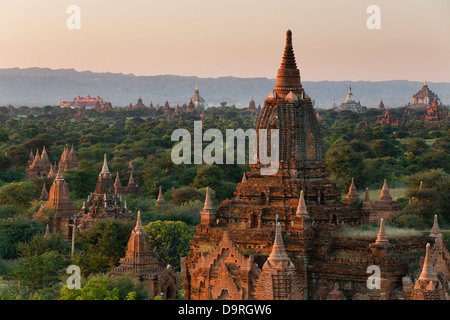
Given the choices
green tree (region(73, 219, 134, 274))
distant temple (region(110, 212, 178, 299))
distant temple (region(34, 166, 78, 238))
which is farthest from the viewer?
distant temple (region(34, 166, 78, 238))

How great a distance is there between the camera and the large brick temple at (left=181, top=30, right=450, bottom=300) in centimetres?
3541

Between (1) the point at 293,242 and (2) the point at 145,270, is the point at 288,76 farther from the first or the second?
(2) the point at 145,270

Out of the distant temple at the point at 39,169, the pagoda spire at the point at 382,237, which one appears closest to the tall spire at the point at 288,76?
the pagoda spire at the point at 382,237

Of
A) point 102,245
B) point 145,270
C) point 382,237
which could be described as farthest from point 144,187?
point 382,237

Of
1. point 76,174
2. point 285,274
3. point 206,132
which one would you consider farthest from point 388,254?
point 206,132

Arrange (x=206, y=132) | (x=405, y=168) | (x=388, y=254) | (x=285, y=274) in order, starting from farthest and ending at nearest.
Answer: (x=206, y=132), (x=405, y=168), (x=388, y=254), (x=285, y=274)

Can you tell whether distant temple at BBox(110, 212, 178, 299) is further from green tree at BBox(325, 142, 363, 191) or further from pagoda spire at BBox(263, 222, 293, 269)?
green tree at BBox(325, 142, 363, 191)

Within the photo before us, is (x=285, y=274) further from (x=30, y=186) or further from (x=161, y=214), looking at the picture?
(x=30, y=186)

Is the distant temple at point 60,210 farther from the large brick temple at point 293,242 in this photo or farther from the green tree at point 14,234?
the large brick temple at point 293,242

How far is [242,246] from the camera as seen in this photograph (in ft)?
125

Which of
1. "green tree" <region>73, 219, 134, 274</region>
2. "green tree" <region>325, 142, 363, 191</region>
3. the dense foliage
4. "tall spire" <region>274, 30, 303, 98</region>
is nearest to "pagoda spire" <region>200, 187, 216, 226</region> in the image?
the dense foliage

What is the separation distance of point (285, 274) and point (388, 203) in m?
26.6

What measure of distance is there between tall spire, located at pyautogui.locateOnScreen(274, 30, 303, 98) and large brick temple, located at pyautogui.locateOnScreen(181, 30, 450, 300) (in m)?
0.04

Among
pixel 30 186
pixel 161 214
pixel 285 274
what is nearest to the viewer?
pixel 285 274
